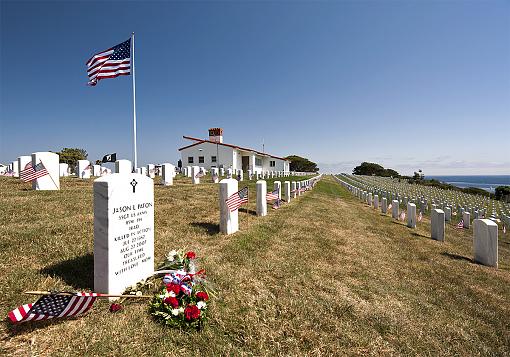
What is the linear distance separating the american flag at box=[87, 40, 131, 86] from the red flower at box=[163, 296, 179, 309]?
861cm

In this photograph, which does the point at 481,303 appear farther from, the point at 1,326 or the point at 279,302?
the point at 1,326

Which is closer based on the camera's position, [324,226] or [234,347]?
[234,347]

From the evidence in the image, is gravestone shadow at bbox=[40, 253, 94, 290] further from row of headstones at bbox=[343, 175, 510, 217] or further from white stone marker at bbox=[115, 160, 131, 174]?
row of headstones at bbox=[343, 175, 510, 217]

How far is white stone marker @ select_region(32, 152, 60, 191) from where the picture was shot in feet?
30.9

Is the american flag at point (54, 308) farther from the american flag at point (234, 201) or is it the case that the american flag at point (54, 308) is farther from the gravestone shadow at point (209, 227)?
the american flag at point (234, 201)

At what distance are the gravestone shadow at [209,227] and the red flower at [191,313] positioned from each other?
3570mm

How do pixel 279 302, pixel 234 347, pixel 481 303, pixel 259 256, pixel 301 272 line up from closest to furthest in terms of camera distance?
pixel 234 347, pixel 279 302, pixel 481 303, pixel 301 272, pixel 259 256

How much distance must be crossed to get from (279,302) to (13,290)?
3.79m

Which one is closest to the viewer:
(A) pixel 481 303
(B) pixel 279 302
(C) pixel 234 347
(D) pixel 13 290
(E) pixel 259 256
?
(C) pixel 234 347

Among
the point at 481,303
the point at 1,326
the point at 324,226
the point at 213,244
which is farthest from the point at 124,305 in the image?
the point at 324,226

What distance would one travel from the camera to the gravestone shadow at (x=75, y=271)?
3738mm

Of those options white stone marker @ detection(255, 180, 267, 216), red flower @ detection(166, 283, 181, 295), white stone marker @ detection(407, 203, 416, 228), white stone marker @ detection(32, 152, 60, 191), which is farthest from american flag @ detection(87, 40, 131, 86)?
white stone marker @ detection(407, 203, 416, 228)

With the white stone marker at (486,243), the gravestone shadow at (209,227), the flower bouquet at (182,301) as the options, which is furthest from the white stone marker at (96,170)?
the white stone marker at (486,243)

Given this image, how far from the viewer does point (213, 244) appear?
6027mm
